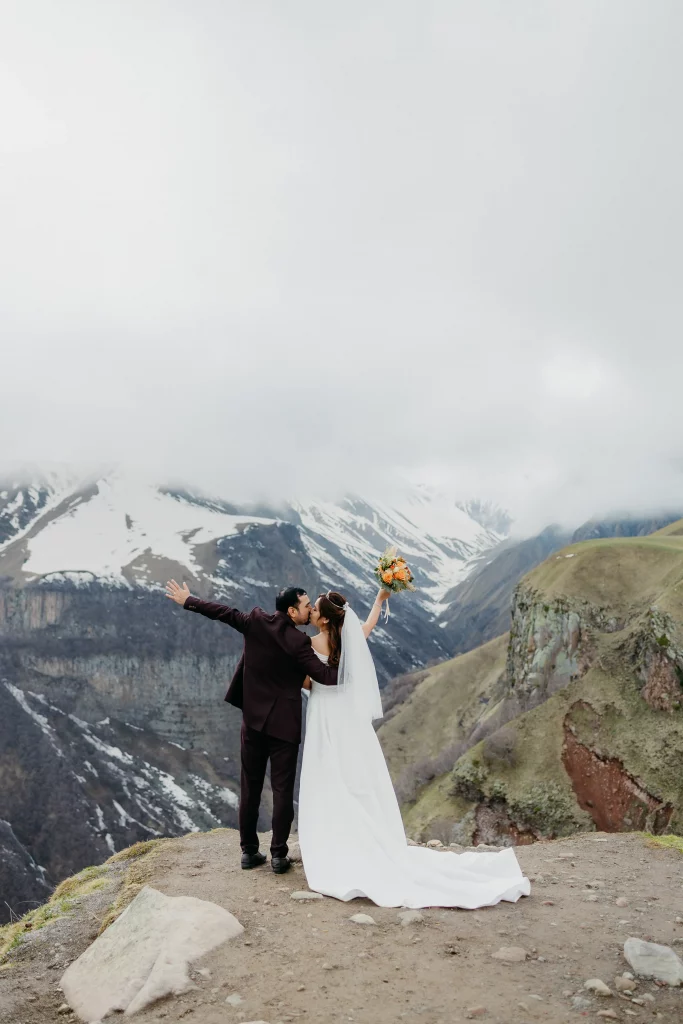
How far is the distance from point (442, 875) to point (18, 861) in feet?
571

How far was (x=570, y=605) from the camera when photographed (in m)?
74.6

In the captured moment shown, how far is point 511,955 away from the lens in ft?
24.5

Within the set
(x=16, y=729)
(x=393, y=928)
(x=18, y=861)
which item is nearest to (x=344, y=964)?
(x=393, y=928)

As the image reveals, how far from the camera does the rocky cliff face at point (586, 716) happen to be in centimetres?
4962

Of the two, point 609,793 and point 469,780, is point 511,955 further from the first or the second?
point 469,780

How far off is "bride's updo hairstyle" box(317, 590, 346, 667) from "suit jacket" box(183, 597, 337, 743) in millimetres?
297

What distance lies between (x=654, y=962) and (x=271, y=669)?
605 centimetres

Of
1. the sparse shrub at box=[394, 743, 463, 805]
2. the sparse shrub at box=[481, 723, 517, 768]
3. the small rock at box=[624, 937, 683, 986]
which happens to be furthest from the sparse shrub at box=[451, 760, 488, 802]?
the small rock at box=[624, 937, 683, 986]

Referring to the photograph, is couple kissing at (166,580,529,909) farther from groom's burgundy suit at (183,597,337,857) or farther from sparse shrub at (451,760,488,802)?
sparse shrub at (451,760,488,802)

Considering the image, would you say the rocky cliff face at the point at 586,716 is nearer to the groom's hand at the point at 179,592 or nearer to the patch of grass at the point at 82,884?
the patch of grass at the point at 82,884

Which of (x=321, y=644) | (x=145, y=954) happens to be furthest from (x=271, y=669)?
(x=145, y=954)

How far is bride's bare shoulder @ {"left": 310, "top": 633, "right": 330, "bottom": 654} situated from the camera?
422 inches

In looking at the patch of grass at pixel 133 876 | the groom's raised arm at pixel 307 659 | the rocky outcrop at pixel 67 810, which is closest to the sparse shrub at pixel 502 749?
the patch of grass at pixel 133 876

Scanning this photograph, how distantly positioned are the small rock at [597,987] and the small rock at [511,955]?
88cm
